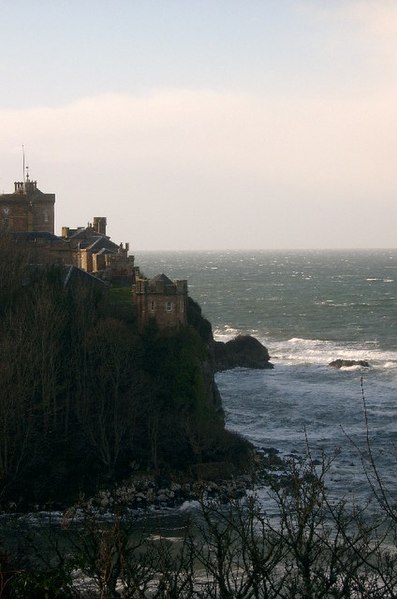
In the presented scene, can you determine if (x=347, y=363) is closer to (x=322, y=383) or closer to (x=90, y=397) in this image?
(x=322, y=383)

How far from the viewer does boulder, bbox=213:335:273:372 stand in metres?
82.9

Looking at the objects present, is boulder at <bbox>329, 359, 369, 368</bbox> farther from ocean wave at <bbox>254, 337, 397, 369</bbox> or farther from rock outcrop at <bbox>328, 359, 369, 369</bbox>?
ocean wave at <bbox>254, 337, 397, 369</bbox>

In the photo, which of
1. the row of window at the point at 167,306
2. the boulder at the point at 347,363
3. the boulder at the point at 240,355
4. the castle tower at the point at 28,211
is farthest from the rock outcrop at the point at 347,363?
the row of window at the point at 167,306

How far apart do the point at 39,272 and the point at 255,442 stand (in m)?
16.9

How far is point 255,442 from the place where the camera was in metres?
51.6

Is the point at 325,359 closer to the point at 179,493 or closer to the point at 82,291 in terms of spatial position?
the point at 82,291

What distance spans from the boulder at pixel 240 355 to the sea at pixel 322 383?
1622 millimetres

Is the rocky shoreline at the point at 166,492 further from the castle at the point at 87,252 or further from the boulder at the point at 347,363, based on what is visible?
the boulder at the point at 347,363

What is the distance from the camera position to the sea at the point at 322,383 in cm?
4762

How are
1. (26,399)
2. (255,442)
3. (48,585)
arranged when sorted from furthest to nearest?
1. (255,442)
2. (26,399)
3. (48,585)

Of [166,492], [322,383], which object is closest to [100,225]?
[322,383]

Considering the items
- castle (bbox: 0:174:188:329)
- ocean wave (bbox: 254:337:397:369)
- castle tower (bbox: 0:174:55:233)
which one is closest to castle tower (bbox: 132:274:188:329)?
castle (bbox: 0:174:188:329)

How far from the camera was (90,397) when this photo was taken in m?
47.4

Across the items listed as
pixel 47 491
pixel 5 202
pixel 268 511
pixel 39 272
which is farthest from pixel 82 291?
pixel 5 202
